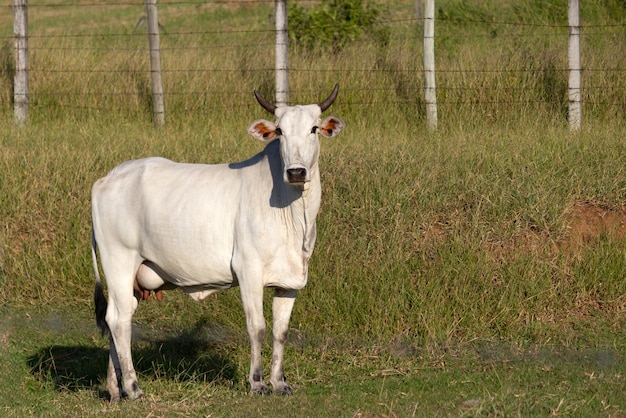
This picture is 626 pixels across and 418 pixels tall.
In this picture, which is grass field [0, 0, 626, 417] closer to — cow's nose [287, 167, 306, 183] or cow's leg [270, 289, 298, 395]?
cow's leg [270, 289, 298, 395]

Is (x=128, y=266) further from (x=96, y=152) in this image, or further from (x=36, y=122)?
(x=36, y=122)

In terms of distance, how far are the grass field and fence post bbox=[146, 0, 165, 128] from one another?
22 centimetres

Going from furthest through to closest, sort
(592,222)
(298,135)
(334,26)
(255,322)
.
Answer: (334,26)
(592,222)
(255,322)
(298,135)

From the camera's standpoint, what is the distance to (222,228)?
5945 mm

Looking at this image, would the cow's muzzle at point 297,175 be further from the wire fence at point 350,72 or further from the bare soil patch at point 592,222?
the wire fence at point 350,72

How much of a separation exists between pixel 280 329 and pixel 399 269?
1848 mm

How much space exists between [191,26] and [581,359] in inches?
809

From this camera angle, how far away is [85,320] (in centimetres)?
820

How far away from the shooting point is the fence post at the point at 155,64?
1134 cm

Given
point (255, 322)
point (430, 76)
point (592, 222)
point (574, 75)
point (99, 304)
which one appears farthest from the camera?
point (430, 76)

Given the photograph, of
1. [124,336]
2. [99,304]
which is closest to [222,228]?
[124,336]

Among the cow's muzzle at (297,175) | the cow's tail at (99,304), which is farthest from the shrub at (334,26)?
the cow's muzzle at (297,175)

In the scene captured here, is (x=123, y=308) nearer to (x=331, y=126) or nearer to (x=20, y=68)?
(x=331, y=126)

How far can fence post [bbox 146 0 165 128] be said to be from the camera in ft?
37.2
